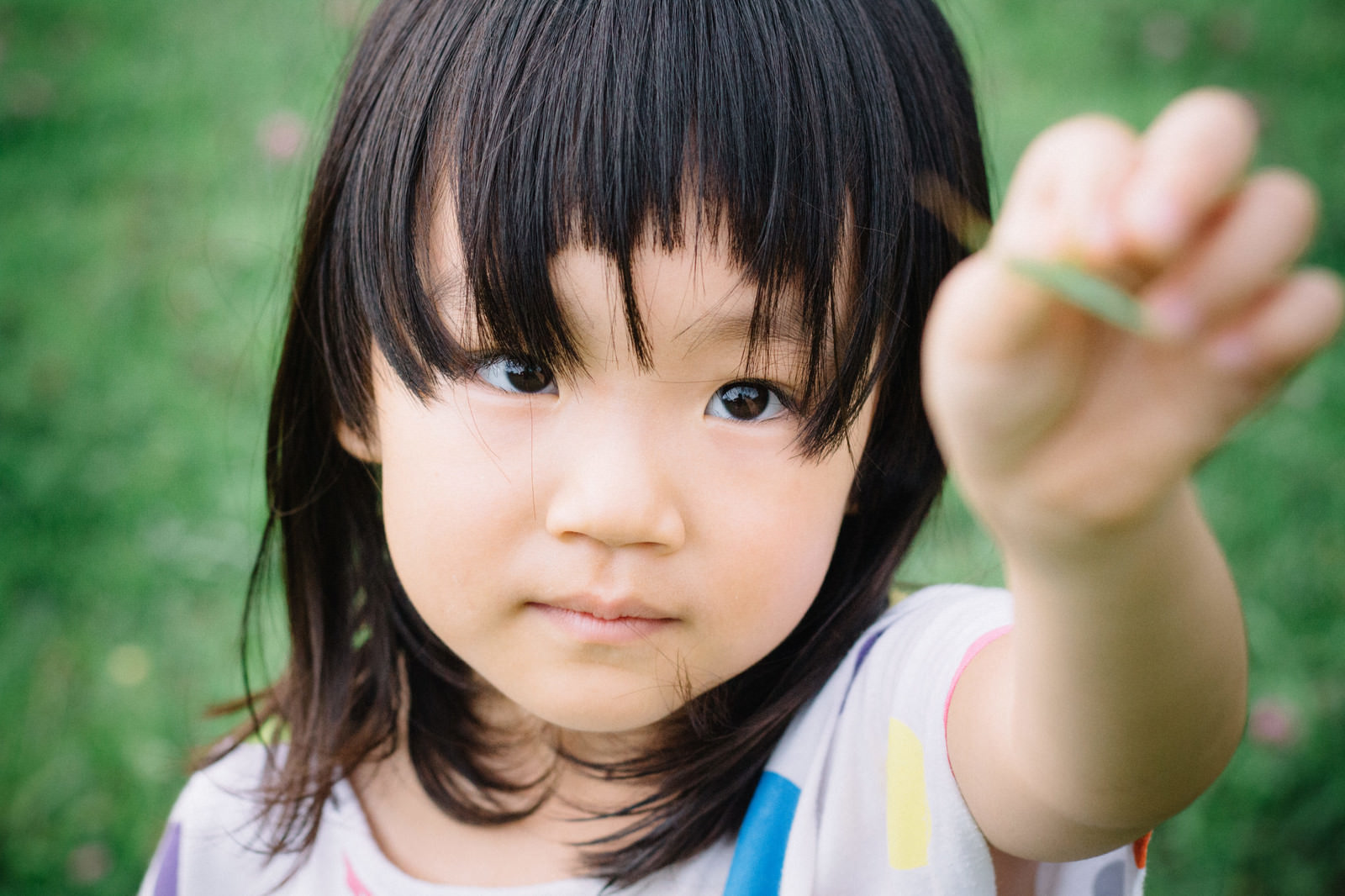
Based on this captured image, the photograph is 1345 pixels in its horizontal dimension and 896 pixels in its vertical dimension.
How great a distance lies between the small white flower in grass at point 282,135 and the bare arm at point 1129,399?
9.76 feet

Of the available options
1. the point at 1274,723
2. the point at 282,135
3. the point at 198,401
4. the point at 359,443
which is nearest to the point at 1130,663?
the point at 359,443

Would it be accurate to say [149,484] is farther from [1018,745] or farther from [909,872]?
[1018,745]

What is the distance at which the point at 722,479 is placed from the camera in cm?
100

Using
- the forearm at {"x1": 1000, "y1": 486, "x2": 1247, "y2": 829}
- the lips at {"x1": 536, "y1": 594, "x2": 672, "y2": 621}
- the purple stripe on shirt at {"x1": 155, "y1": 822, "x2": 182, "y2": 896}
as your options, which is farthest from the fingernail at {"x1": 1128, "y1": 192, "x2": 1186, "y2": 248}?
the purple stripe on shirt at {"x1": 155, "y1": 822, "x2": 182, "y2": 896}

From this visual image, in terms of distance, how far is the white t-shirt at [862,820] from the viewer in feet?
3.36

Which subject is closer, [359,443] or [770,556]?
[770,556]

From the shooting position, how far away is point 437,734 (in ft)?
4.60

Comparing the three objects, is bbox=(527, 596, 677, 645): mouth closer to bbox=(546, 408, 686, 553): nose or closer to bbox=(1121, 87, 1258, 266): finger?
bbox=(546, 408, 686, 553): nose

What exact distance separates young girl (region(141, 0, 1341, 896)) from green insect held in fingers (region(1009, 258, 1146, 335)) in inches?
2.1

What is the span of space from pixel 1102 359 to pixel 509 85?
64 centimetres

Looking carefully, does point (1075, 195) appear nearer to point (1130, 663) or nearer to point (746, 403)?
point (1130, 663)

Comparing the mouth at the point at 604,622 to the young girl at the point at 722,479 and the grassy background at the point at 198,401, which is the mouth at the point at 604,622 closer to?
the young girl at the point at 722,479

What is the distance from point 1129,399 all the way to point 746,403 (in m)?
0.50

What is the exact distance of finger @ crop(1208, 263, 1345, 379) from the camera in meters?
0.51
